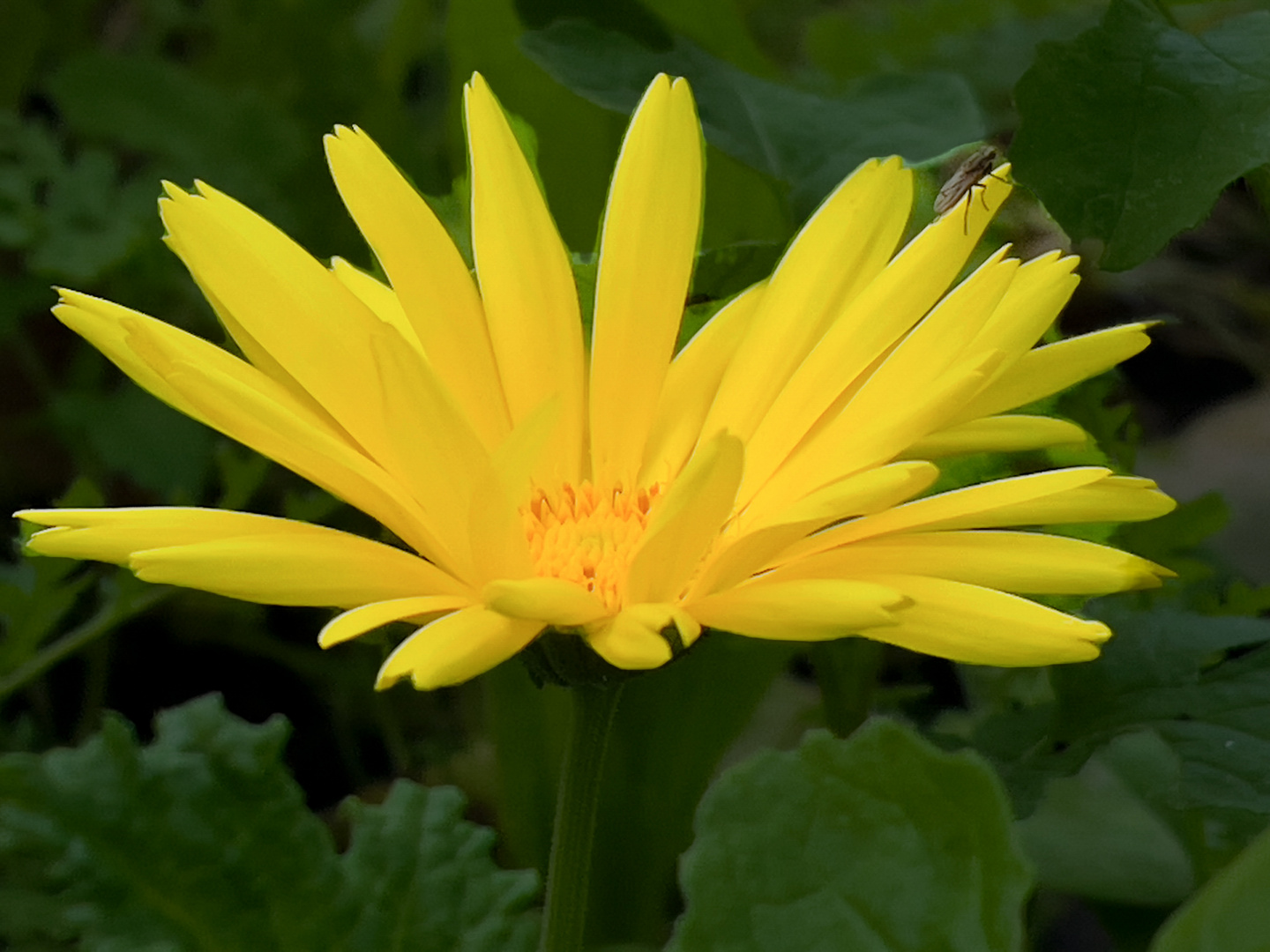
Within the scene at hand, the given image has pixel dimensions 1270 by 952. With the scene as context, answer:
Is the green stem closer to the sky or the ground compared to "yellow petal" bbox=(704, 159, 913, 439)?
closer to the ground

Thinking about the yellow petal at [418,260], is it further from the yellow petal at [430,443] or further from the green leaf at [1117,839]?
the green leaf at [1117,839]

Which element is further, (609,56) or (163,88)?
(163,88)

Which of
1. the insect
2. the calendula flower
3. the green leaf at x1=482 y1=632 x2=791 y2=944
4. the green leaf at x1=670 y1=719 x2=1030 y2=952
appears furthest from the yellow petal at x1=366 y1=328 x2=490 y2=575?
the green leaf at x1=482 y1=632 x2=791 y2=944

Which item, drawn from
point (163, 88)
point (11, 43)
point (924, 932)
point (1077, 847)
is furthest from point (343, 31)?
point (924, 932)

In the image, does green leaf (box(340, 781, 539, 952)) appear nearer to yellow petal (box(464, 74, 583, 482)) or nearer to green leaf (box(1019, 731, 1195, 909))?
yellow petal (box(464, 74, 583, 482))

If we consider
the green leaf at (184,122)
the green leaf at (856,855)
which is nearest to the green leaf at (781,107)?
the green leaf at (856,855)

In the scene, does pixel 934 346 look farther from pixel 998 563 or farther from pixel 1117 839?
pixel 1117 839

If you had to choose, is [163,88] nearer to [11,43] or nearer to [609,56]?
[11,43]
